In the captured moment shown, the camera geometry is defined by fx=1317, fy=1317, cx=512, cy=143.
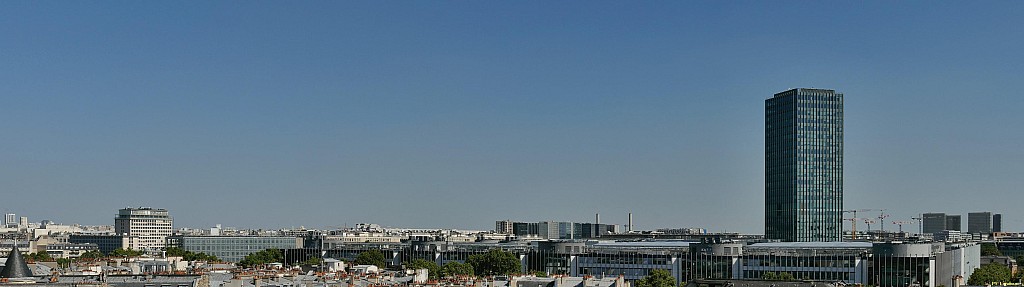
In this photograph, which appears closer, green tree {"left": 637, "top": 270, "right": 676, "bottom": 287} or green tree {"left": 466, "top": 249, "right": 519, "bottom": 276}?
green tree {"left": 637, "top": 270, "right": 676, "bottom": 287}

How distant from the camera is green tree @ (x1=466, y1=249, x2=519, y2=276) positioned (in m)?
156

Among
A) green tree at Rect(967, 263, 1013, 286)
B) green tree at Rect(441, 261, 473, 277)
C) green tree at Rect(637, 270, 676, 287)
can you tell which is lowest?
green tree at Rect(967, 263, 1013, 286)

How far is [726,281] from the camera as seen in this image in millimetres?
89375

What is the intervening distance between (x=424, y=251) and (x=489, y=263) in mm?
Answer: 29017

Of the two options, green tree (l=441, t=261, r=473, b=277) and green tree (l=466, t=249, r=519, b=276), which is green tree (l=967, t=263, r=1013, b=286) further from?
green tree (l=441, t=261, r=473, b=277)

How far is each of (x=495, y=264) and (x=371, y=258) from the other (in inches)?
1053

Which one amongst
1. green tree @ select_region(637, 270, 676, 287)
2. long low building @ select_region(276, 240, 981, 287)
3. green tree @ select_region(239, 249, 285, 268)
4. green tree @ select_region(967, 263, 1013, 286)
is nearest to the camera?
green tree @ select_region(637, 270, 676, 287)

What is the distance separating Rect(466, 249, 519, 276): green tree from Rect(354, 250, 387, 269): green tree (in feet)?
63.9

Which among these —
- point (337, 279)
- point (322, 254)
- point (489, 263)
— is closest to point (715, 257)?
point (489, 263)

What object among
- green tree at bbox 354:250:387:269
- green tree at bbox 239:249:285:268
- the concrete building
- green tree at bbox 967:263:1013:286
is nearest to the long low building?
the concrete building

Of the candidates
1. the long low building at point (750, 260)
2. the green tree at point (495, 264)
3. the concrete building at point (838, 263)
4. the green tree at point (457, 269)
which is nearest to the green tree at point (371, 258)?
the long low building at point (750, 260)

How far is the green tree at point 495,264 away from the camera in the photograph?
15601 cm

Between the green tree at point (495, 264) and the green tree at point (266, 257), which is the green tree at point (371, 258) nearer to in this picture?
the green tree at point (266, 257)

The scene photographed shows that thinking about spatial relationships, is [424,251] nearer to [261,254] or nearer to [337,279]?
[261,254]
